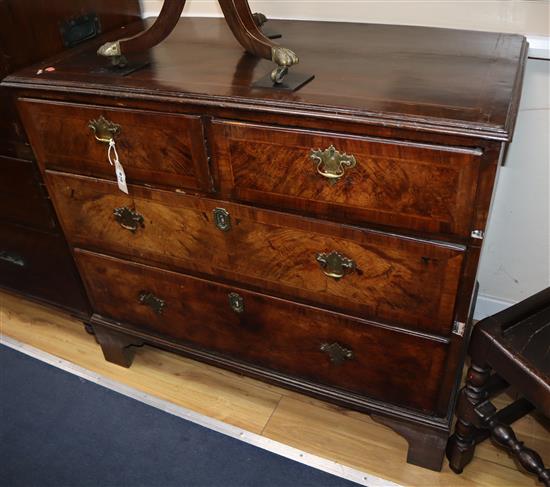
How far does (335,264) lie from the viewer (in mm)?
1071

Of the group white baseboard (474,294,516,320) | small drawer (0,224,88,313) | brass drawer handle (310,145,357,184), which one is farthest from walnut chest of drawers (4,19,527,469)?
white baseboard (474,294,516,320)

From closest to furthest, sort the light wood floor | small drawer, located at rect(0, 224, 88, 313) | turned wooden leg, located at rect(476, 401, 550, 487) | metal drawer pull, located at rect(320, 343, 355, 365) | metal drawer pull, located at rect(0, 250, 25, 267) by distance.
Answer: turned wooden leg, located at rect(476, 401, 550, 487) < metal drawer pull, located at rect(320, 343, 355, 365) < the light wood floor < small drawer, located at rect(0, 224, 88, 313) < metal drawer pull, located at rect(0, 250, 25, 267)

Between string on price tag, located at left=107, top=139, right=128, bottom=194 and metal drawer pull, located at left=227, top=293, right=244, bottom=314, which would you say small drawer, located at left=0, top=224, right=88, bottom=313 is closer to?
string on price tag, located at left=107, top=139, right=128, bottom=194

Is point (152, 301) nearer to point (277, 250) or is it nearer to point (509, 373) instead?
point (277, 250)

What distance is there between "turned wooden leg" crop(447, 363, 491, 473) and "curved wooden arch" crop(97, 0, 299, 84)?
28.4 inches

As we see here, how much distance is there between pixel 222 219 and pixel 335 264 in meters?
0.26

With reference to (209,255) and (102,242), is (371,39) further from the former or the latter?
(102,242)

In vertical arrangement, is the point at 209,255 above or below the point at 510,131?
below

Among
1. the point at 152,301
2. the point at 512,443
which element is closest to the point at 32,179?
the point at 152,301

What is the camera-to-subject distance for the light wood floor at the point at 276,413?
1.33 meters

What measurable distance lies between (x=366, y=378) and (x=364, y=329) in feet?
0.50

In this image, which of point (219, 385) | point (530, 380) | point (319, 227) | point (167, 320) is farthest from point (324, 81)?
point (219, 385)

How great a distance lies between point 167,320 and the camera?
1.44 m

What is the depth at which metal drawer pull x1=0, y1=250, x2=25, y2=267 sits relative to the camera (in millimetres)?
1660
